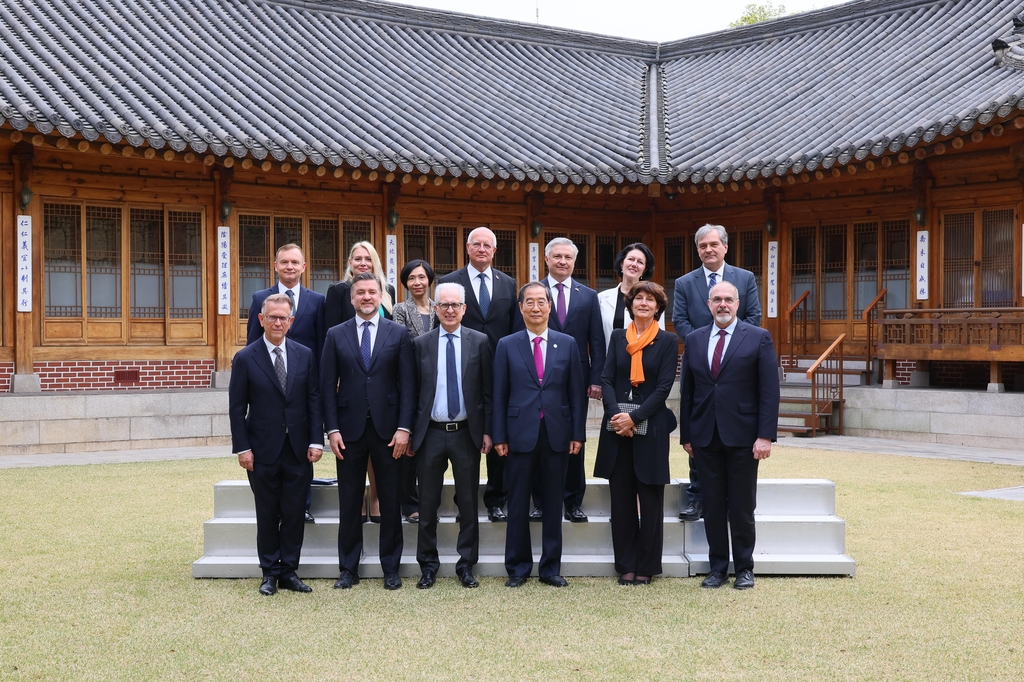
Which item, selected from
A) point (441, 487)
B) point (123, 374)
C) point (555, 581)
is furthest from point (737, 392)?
point (123, 374)

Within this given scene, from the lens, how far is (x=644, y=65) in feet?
68.0

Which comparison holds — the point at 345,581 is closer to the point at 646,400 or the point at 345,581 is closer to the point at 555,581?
the point at 555,581

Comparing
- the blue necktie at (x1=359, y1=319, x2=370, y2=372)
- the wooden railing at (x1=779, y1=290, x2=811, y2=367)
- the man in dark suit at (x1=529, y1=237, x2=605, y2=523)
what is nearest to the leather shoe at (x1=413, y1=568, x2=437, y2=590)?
the man in dark suit at (x1=529, y1=237, x2=605, y2=523)

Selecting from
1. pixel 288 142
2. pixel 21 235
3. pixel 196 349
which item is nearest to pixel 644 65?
pixel 288 142

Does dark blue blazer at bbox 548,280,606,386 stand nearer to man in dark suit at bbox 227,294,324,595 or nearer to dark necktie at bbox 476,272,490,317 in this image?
dark necktie at bbox 476,272,490,317

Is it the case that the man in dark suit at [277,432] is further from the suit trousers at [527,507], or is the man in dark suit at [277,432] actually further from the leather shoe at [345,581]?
the suit trousers at [527,507]

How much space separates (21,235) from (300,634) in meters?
8.77

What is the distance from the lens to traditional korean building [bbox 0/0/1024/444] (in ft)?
40.3

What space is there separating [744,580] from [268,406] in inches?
111

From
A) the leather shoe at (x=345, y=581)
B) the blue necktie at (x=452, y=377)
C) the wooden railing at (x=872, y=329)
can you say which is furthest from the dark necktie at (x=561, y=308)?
the wooden railing at (x=872, y=329)

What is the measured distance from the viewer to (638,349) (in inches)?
234

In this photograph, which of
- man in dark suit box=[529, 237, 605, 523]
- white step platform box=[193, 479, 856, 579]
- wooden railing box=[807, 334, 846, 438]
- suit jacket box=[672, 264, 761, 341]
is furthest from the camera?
wooden railing box=[807, 334, 846, 438]

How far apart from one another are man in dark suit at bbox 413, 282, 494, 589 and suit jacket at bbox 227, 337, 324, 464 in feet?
2.05

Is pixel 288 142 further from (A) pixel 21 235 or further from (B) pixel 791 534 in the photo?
(B) pixel 791 534
